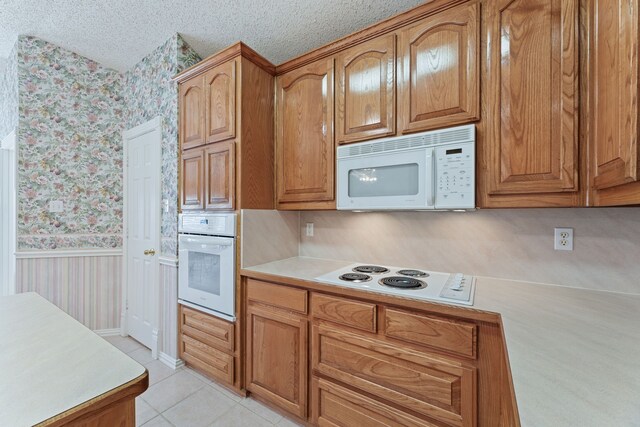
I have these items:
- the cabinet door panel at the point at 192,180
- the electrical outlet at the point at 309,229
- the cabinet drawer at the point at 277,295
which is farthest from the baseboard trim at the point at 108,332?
the electrical outlet at the point at 309,229

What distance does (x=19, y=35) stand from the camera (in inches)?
97.6

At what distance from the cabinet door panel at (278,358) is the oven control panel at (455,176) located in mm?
1080

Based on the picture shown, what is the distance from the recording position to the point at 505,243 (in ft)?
5.38

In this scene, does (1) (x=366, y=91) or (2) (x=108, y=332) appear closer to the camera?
(1) (x=366, y=91)

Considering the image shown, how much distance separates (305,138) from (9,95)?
10.4ft

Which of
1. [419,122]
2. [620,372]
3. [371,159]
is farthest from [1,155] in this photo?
[620,372]

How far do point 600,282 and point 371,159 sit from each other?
A: 135cm

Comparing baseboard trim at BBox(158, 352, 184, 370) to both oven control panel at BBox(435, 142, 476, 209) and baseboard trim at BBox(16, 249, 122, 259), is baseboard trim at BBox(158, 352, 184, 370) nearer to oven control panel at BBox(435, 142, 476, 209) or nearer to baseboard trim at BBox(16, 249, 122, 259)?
baseboard trim at BBox(16, 249, 122, 259)

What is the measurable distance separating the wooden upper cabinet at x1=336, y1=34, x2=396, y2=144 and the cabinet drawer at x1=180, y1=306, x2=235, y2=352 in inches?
62.4

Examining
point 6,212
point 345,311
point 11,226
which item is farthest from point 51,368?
point 6,212

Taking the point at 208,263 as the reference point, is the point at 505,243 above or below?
above

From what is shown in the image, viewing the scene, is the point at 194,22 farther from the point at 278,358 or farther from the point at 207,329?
the point at 278,358

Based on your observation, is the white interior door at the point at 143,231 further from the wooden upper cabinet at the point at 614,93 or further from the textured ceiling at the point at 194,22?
the wooden upper cabinet at the point at 614,93

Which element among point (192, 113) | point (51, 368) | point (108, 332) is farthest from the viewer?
point (108, 332)
